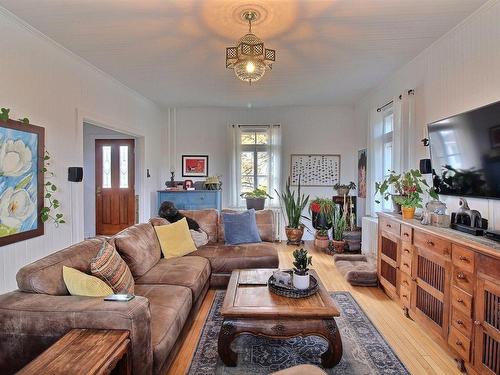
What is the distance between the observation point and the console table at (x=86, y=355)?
129 centimetres

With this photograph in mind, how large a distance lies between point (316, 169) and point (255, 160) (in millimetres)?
1236

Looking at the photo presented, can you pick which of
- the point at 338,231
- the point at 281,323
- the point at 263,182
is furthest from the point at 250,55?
the point at 263,182

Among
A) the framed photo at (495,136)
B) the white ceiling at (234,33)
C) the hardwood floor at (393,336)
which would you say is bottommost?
the hardwood floor at (393,336)

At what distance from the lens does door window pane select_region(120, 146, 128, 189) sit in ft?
20.6

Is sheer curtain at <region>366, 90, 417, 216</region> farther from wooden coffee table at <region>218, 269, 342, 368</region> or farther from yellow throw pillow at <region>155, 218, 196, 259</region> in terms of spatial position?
yellow throw pillow at <region>155, 218, 196, 259</region>

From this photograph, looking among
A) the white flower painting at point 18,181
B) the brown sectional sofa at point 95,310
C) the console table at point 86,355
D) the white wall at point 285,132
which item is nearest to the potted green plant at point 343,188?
the white wall at point 285,132

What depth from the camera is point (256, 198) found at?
5785 mm

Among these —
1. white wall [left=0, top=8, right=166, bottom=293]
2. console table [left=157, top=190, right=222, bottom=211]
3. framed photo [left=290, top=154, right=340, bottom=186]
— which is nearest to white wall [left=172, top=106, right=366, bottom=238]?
framed photo [left=290, top=154, right=340, bottom=186]

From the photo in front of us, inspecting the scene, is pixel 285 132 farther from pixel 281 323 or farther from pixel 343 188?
pixel 281 323

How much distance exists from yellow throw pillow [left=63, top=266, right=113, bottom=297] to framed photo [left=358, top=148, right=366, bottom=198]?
15.1ft

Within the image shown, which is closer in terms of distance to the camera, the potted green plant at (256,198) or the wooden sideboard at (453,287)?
the wooden sideboard at (453,287)

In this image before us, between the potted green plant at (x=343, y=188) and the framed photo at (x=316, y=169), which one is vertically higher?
the framed photo at (x=316, y=169)

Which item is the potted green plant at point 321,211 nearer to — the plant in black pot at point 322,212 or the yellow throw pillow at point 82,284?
the plant in black pot at point 322,212

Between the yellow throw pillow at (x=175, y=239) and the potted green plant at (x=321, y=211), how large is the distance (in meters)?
2.79
